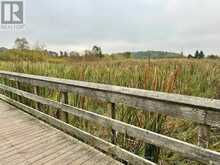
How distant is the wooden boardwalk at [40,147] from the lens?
3.31 meters

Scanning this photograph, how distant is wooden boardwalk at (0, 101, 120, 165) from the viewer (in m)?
3.31

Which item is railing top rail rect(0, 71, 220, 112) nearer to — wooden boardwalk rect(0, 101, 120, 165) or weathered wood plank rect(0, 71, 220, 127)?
weathered wood plank rect(0, 71, 220, 127)

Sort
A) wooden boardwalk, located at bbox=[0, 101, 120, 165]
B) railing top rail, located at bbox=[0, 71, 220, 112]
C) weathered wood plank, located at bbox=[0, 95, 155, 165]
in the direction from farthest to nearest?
1. wooden boardwalk, located at bbox=[0, 101, 120, 165]
2. weathered wood plank, located at bbox=[0, 95, 155, 165]
3. railing top rail, located at bbox=[0, 71, 220, 112]

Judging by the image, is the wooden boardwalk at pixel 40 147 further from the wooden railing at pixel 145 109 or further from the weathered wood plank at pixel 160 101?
the weathered wood plank at pixel 160 101

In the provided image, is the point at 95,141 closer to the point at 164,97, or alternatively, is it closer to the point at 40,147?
the point at 40,147

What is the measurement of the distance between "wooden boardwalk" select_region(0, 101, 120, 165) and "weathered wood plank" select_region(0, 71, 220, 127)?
0.71 meters

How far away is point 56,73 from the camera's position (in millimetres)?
7066

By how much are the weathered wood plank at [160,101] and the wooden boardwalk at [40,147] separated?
28.1 inches

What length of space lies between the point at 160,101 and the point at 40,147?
1944 millimetres

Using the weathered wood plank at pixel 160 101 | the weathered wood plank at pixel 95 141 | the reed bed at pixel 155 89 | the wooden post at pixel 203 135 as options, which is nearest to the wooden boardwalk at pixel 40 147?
the weathered wood plank at pixel 95 141

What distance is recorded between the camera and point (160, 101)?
2615 millimetres

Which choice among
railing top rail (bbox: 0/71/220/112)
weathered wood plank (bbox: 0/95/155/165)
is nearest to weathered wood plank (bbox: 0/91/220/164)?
weathered wood plank (bbox: 0/95/155/165)

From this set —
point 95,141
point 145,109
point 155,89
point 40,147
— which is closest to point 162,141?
point 145,109

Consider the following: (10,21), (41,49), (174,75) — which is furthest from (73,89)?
(41,49)
